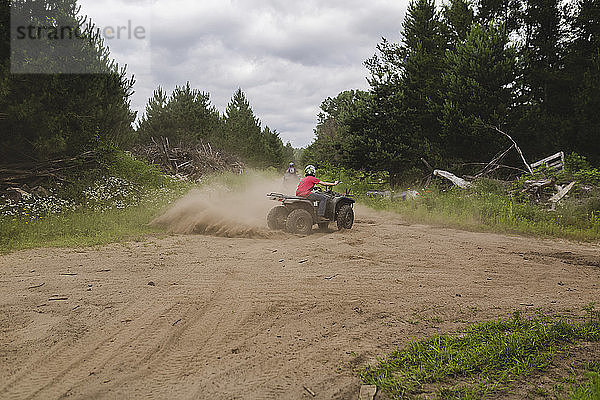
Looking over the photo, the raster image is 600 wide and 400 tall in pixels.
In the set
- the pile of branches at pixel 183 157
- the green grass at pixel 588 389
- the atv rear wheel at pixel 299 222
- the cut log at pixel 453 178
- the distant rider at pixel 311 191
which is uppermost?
the pile of branches at pixel 183 157

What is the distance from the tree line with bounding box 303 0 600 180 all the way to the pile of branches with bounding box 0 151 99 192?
13321 millimetres

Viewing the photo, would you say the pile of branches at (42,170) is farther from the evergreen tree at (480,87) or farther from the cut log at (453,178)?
the evergreen tree at (480,87)

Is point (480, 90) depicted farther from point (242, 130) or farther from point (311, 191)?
point (242, 130)

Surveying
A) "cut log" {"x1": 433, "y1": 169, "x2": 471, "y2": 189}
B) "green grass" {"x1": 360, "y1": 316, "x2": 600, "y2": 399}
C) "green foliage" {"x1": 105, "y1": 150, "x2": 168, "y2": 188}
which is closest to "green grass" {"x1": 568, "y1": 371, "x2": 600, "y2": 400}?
"green grass" {"x1": 360, "y1": 316, "x2": 600, "y2": 399}

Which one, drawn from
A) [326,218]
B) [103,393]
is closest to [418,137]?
[326,218]

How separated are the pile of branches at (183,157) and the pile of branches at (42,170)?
35.6 ft

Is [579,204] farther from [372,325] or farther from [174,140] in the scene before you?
[174,140]

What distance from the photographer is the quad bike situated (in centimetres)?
1063

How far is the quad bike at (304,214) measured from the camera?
10.6m

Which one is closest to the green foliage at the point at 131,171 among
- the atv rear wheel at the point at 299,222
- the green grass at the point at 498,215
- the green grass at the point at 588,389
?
the atv rear wheel at the point at 299,222

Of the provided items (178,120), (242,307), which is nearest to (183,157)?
(178,120)

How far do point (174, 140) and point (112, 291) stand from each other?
83.7ft

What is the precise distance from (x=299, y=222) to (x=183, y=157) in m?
19.6

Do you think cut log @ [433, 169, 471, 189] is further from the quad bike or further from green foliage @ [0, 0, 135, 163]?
green foliage @ [0, 0, 135, 163]
